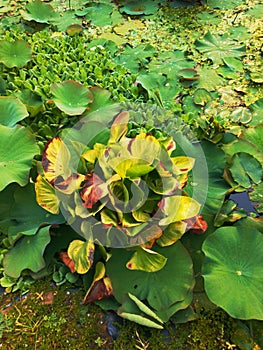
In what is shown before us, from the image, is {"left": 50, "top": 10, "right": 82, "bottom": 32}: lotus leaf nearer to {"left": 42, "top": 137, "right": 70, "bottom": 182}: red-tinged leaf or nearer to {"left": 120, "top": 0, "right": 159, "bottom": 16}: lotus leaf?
{"left": 120, "top": 0, "right": 159, "bottom": 16}: lotus leaf

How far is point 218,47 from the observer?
3.20 meters

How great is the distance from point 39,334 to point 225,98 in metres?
1.90

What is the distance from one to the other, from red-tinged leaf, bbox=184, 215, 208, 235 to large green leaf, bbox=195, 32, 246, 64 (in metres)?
1.62

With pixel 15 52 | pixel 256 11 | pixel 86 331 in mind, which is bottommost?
pixel 86 331

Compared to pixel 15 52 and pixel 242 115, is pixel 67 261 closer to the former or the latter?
pixel 242 115

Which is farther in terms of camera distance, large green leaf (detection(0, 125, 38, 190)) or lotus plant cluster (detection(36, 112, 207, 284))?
large green leaf (detection(0, 125, 38, 190))

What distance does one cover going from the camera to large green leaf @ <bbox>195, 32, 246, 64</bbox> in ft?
10.3

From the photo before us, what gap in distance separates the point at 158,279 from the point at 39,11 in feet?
8.80

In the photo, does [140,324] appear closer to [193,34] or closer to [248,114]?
[248,114]

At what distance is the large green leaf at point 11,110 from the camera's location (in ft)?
7.26

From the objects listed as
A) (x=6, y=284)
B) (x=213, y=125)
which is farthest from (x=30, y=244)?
(x=213, y=125)

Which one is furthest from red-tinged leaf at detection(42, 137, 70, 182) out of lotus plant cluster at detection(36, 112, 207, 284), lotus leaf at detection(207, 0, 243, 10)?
lotus leaf at detection(207, 0, 243, 10)

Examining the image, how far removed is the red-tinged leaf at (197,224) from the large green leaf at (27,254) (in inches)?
24.9

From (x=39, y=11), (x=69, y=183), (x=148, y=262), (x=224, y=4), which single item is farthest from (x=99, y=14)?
(x=148, y=262)
